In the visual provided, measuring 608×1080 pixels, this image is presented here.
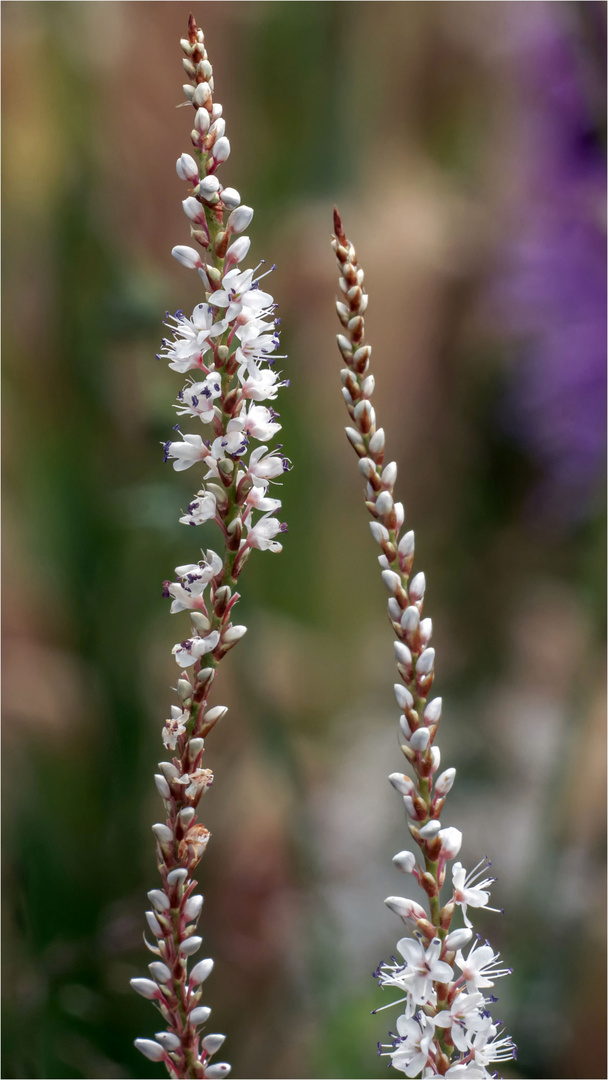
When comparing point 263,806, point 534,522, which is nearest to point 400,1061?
point 263,806

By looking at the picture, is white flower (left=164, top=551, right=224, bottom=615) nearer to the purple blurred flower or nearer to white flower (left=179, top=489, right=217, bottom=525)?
white flower (left=179, top=489, right=217, bottom=525)

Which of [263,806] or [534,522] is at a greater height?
[534,522]

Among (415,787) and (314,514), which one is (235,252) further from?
(314,514)

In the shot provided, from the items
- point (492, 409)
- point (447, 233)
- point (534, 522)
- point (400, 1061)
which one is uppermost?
point (447, 233)

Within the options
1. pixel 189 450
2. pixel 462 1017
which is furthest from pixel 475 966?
pixel 189 450

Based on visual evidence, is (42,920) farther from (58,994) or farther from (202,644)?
(202,644)

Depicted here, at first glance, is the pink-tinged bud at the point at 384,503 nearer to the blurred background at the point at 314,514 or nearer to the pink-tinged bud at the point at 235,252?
the pink-tinged bud at the point at 235,252

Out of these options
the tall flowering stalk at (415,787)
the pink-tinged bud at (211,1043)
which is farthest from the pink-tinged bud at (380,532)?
the pink-tinged bud at (211,1043)
